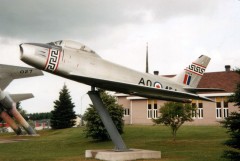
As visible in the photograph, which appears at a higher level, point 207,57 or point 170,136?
point 207,57

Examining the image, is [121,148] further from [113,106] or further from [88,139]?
[88,139]

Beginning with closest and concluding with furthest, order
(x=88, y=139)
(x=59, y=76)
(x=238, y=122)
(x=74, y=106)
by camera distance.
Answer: (x=238, y=122), (x=59, y=76), (x=88, y=139), (x=74, y=106)

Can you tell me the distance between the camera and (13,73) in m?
35.7

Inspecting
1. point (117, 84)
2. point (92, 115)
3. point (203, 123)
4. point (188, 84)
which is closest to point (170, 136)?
point (92, 115)

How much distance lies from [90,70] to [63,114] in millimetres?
42630

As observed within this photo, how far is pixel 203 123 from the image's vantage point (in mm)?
41844

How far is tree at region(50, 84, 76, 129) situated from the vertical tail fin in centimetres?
4080

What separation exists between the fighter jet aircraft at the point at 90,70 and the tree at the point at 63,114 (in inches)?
1616

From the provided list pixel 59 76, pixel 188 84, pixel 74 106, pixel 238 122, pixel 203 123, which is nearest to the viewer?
pixel 238 122

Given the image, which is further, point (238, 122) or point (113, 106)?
point (113, 106)

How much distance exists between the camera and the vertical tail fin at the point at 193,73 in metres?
17.3

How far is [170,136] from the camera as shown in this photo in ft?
104

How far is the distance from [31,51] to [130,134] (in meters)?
22.8

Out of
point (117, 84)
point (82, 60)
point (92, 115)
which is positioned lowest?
point (92, 115)
